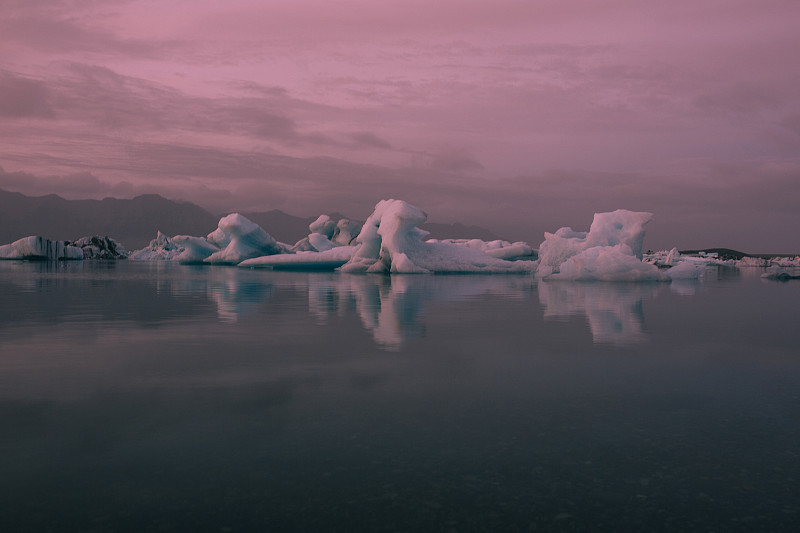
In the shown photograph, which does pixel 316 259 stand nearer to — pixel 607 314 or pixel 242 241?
pixel 242 241

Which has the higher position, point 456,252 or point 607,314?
point 456,252

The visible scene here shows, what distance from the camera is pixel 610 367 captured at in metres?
6.72

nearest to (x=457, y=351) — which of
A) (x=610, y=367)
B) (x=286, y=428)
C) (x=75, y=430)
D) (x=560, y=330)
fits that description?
(x=610, y=367)

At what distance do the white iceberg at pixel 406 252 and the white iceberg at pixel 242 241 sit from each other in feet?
44.5

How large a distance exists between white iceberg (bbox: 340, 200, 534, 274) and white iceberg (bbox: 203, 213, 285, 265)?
44.5 ft

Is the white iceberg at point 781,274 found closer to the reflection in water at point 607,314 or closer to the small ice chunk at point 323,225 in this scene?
the reflection in water at point 607,314

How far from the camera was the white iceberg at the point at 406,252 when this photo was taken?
35.1 meters

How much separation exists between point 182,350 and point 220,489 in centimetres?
476

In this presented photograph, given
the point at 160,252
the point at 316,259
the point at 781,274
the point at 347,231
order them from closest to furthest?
1. the point at 781,274
2. the point at 316,259
3. the point at 347,231
4. the point at 160,252

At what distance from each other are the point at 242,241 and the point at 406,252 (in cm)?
2077

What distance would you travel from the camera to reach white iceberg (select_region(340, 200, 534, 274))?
35062 mm

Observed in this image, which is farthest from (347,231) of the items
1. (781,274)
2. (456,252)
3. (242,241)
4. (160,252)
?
(160,252)

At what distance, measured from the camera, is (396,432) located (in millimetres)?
4227

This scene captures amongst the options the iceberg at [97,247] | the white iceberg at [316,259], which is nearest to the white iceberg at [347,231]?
the white iceberg at [316,259]
